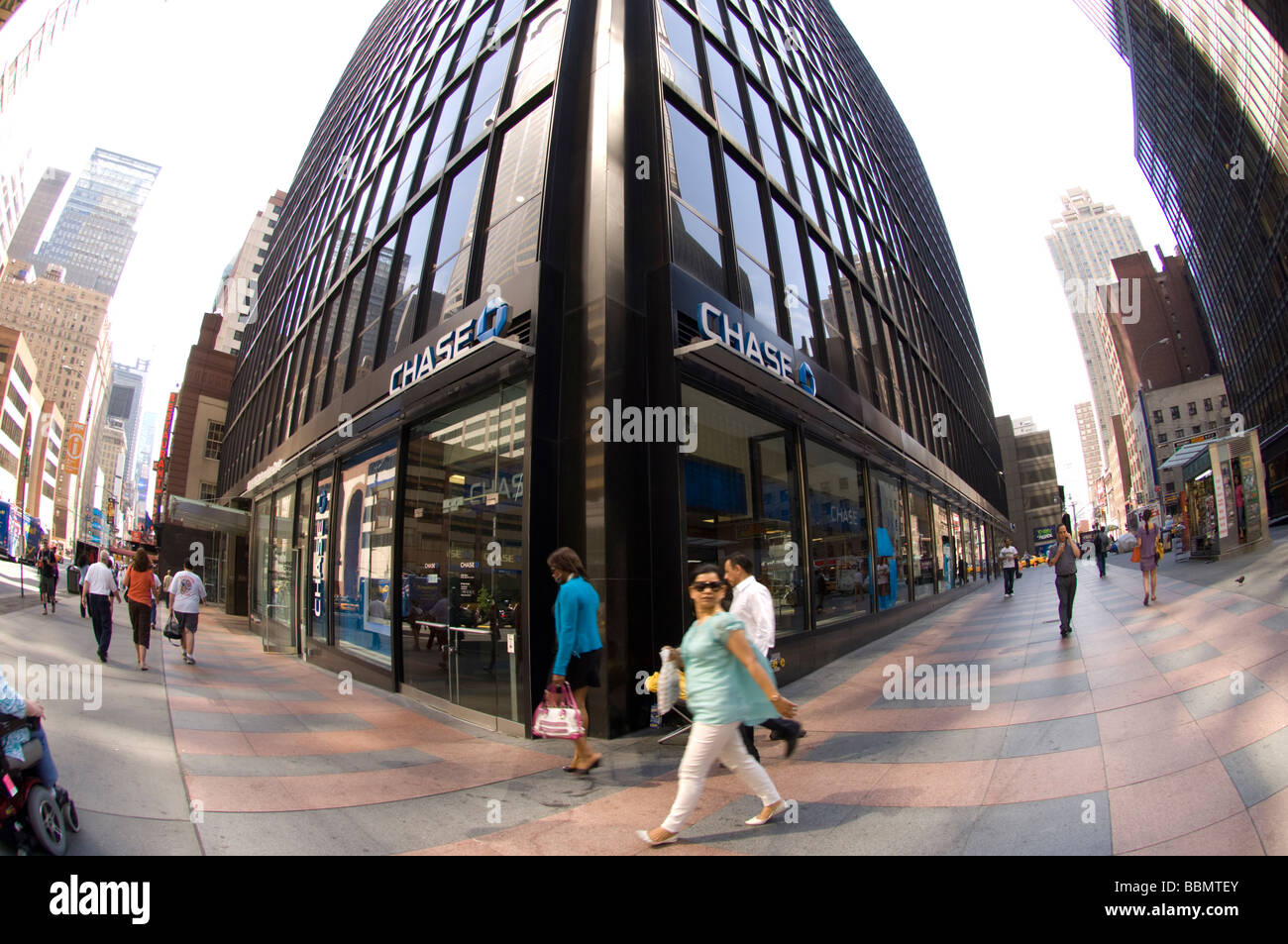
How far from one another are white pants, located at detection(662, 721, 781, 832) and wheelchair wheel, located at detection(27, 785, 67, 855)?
10.9 ft

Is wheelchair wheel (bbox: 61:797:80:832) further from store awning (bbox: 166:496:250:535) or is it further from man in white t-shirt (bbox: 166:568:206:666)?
store awning (bbox: 166:496:250:535)

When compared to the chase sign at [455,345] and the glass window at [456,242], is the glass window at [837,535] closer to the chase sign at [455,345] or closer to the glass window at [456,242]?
the chase sign at [455,345]

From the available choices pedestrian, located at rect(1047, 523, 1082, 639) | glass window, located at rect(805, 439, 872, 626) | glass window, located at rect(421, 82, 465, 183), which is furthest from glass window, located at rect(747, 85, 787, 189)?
pedestrian, located at rect(1047, 523, 1082, 639)

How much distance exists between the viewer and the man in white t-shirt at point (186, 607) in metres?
10.6

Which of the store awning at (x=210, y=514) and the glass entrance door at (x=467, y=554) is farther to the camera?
the store awning at (x=210, y=514)

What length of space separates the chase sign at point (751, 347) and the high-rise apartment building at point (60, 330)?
16412 centimetres

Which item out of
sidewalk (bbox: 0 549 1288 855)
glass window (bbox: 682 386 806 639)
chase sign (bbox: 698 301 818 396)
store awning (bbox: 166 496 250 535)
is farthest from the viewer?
store awning (bbox: 166 496 250 535)

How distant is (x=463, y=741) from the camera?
6359 mm

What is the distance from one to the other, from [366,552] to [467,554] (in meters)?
3.72

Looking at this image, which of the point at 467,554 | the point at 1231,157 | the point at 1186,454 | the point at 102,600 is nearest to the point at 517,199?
the point at 467,554

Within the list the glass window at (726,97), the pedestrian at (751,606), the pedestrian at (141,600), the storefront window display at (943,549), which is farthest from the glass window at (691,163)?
the storefront window display at (943,549)

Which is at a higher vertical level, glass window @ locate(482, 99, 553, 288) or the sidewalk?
glass window @ locate(482, 99, 553, 288)

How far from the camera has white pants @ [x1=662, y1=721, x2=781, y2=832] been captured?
3617 mm
